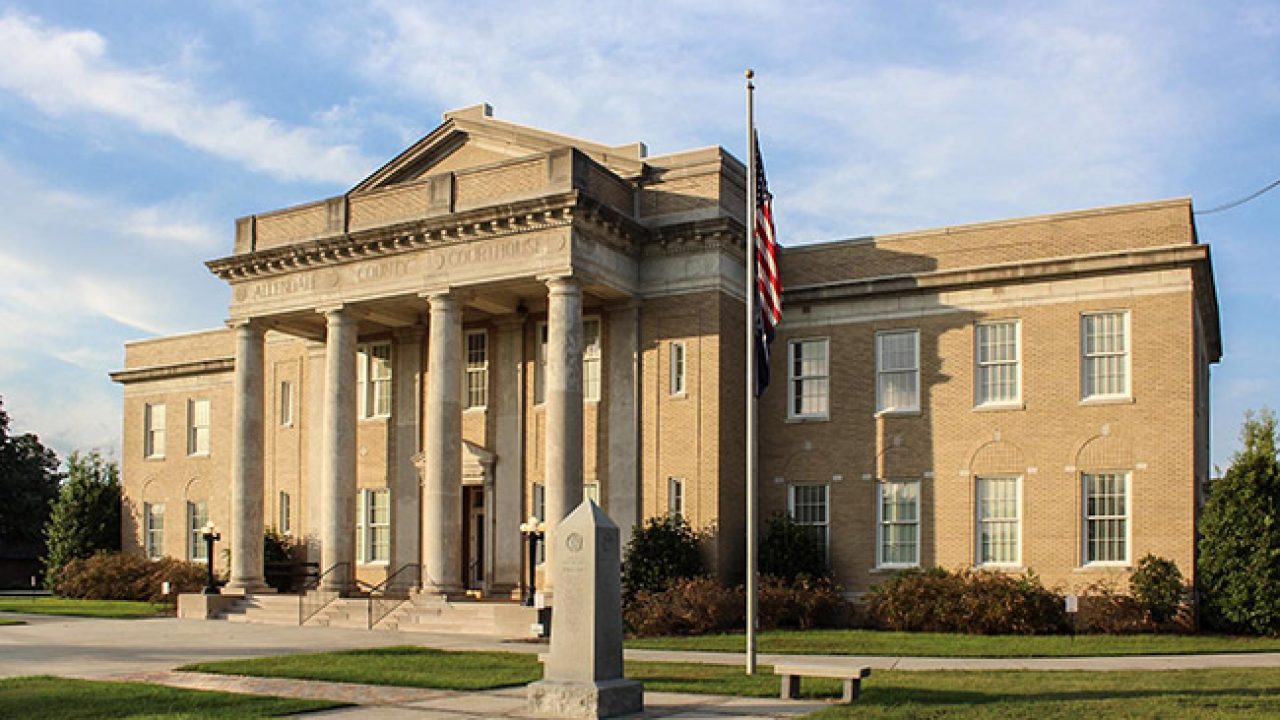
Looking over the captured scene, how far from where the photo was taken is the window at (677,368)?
101 ft

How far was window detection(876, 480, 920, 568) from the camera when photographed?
3009 centimetres

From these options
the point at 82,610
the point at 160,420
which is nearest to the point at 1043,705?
the point at 82,610

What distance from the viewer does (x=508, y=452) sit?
33.2m

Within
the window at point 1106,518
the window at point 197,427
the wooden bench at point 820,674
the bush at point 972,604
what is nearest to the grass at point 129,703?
the wooden bench at point 820,674

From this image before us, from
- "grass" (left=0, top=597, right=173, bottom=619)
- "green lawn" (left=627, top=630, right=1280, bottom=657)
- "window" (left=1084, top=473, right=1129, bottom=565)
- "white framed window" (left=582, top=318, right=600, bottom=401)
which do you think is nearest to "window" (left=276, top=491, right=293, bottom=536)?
"grass" (left=0, top=597, right=173, bottom=619)

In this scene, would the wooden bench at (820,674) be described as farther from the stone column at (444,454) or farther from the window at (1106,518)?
the stone column at (444,454)

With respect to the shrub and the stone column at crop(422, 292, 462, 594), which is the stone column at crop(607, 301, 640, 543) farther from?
the shrub

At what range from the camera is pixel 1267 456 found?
26.1m

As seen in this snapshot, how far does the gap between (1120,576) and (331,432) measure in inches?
759

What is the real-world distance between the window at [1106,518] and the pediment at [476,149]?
13.2m

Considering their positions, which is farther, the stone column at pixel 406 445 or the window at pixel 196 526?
the window at pixel 196 526

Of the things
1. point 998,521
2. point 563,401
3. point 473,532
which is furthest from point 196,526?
point 998,521

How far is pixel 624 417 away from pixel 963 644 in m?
10.4

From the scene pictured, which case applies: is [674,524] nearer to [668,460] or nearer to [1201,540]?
[668,460]
